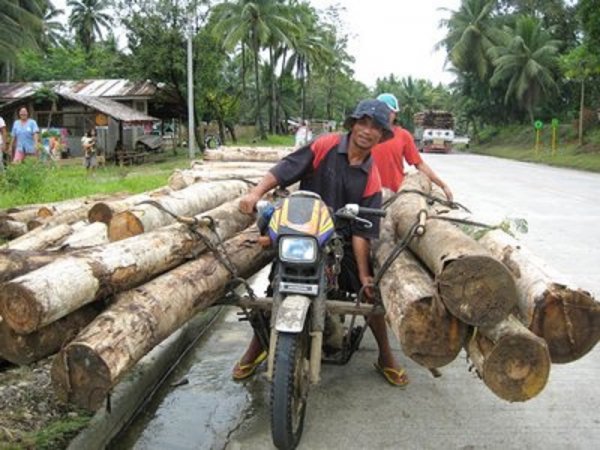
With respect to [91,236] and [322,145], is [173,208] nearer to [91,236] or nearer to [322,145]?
[91,236]

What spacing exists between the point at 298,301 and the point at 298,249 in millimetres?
287

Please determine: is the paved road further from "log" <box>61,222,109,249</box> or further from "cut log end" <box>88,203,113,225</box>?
"cut log end" <box>88,203,113,225</box>

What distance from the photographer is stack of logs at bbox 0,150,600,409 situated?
305cm

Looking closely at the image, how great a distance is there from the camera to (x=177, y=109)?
37625 mm

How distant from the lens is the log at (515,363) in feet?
10.3

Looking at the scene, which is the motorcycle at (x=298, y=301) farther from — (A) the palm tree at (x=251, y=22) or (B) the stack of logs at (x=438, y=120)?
(B) the stack of logs at (x=438, y=120)

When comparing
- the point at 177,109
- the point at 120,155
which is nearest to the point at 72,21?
the point at 177,109

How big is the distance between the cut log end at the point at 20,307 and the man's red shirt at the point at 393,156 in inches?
158

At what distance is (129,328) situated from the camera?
3268 mm

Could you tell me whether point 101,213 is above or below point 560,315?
above

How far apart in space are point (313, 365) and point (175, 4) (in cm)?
3178

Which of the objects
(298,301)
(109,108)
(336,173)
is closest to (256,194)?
(336,173)

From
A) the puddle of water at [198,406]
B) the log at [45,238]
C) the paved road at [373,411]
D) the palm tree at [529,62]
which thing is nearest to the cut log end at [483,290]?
the paved road at [373,411]

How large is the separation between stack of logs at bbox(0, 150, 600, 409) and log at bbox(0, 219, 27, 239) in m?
3.83
